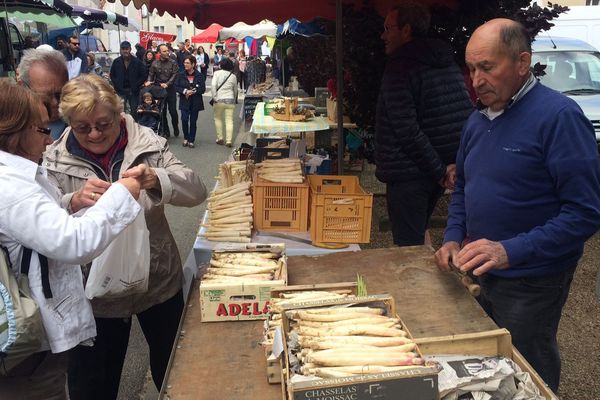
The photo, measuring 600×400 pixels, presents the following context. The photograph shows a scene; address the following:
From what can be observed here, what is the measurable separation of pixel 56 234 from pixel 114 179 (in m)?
0.77

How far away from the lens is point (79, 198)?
2.12 meters

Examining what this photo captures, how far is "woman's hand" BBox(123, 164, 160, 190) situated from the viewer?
2137 millimetres

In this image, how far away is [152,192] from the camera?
2418mm

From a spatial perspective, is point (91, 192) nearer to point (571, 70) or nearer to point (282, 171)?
point (282, 171)

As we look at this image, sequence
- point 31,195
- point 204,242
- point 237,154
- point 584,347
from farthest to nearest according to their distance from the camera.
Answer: point 237,154, point 584,347, point 204,242, point 31,195

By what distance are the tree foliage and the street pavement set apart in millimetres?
2543

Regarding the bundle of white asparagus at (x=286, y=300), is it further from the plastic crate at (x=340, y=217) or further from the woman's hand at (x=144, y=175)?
the plastic crate at (x=340, y=217)

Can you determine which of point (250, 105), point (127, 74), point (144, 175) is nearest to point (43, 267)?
point (144, 175)

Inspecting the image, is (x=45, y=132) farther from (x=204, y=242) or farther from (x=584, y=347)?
(x=584, y=347)

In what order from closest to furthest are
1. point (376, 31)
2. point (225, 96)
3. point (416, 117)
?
point (416, 117) < point (376, 31) < point (225, 96)

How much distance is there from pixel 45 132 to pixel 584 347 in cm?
392

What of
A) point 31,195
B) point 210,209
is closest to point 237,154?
point 210,209

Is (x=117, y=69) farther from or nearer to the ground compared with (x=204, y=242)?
farther from the ground

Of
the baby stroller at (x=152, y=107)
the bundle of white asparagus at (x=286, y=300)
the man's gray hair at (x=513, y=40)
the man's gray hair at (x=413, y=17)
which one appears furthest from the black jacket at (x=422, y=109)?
the baby stroller at (x=152, y=107)
